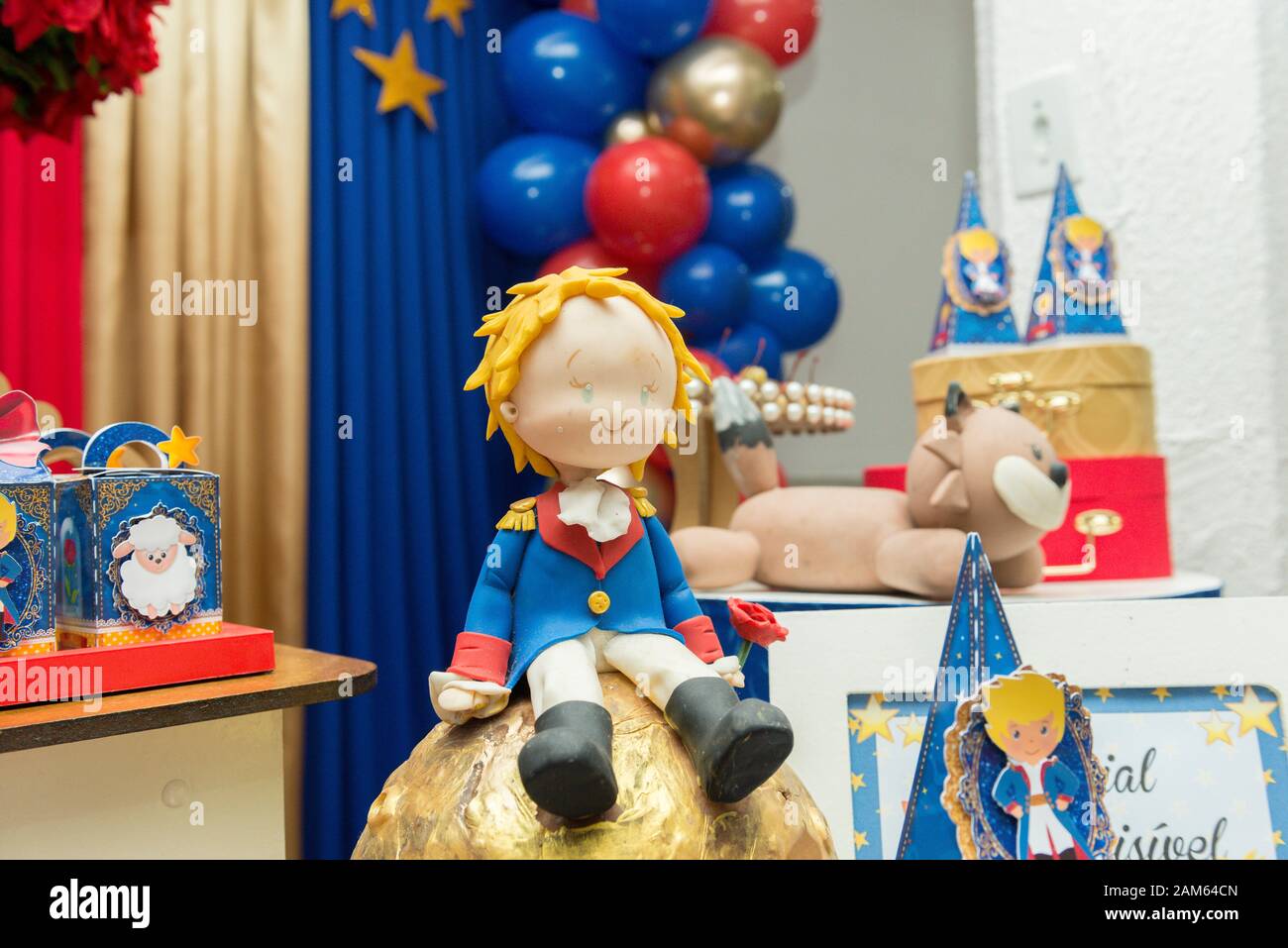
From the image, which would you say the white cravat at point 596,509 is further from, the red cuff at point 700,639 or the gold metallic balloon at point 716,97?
the gold metallic balloon at point 716,97

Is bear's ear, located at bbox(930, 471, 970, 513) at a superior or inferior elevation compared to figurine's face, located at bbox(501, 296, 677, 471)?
inferior

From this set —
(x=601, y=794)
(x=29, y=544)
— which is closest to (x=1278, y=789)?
(x=601, y=794)

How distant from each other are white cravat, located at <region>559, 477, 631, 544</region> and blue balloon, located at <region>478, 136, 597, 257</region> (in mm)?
1091

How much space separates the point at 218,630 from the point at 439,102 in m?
1.30

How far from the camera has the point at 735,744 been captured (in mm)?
666

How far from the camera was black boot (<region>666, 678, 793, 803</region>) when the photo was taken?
26.1 inches

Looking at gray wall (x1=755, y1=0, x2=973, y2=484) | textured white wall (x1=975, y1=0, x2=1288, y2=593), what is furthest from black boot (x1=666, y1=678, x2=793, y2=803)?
gray wall (x1=755, y1=0, x2=973, y2=484)

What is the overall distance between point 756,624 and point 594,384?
0.27m

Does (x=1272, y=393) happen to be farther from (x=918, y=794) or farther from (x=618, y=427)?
(x=618, y=427)

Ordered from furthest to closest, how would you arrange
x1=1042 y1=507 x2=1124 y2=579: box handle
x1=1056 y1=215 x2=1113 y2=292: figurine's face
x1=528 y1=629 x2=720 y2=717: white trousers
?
1. x1=1056 y1=215 x2=1113 y2=292: figurine's face
2. x1=1042 y1=507 x2=1124 y2=579: box handle
3. x1=528 y1=629 x2=720 y2=717: white trousers

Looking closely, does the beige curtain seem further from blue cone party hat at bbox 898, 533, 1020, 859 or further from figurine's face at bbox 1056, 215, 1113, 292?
figurine's face at bbox 1056, 215, 1113, 292

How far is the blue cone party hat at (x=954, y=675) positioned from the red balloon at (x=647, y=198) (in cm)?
100

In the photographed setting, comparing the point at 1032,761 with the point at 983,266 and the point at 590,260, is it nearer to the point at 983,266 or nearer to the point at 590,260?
the point at 983,266

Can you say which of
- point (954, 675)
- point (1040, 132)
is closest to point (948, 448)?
point (954, 675)
